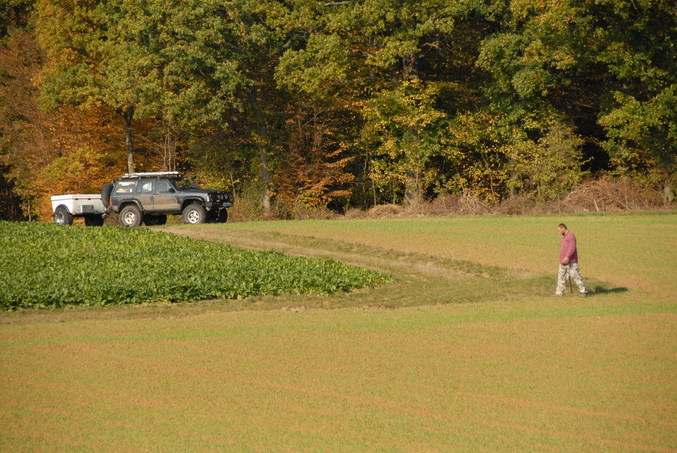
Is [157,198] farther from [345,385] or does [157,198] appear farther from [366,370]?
[345,385]

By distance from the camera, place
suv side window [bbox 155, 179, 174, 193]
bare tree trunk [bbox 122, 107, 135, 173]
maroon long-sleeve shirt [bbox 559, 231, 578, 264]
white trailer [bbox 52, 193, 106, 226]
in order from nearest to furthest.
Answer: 1. maroon long-sleeve shirt [bbox 559, 231, 578, 264]
2. suv side window [bbox 155, 179, 174, 193]
3. white trailer [bbox 52, 193, 106, 226]
4. bare tree trunk [bbox 122, 107, 135, 173]

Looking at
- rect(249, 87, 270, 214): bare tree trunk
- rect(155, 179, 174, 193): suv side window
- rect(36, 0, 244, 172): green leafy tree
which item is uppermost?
rect(36, 0, 244, 172): green leafy tree

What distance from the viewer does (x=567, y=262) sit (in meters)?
23.3

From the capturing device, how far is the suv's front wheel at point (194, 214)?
4400cm

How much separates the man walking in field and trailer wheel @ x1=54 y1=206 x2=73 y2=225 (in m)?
28.5

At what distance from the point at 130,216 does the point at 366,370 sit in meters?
30.8

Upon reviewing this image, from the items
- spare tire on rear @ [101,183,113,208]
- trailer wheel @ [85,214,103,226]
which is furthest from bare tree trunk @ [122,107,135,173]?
spare tire on rear @ [101,183,113,208]

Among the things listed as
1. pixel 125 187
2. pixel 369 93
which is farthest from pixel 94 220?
pixel 369 93

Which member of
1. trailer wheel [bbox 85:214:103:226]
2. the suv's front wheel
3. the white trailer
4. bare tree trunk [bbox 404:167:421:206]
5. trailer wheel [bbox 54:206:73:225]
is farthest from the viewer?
bare tree trunk [bbox 404:167:421:206]

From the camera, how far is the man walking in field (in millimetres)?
22938

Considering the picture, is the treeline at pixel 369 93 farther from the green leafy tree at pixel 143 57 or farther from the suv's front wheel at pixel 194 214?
the suv's front wheel at pixel 194 214

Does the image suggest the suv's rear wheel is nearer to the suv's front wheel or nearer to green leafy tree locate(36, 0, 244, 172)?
the suv's front wheel

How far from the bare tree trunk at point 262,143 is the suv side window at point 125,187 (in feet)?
40.4

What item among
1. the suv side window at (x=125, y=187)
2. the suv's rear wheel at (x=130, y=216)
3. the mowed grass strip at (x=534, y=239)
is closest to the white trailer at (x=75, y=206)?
the suv's rear wheel at (x=130, y=216)
